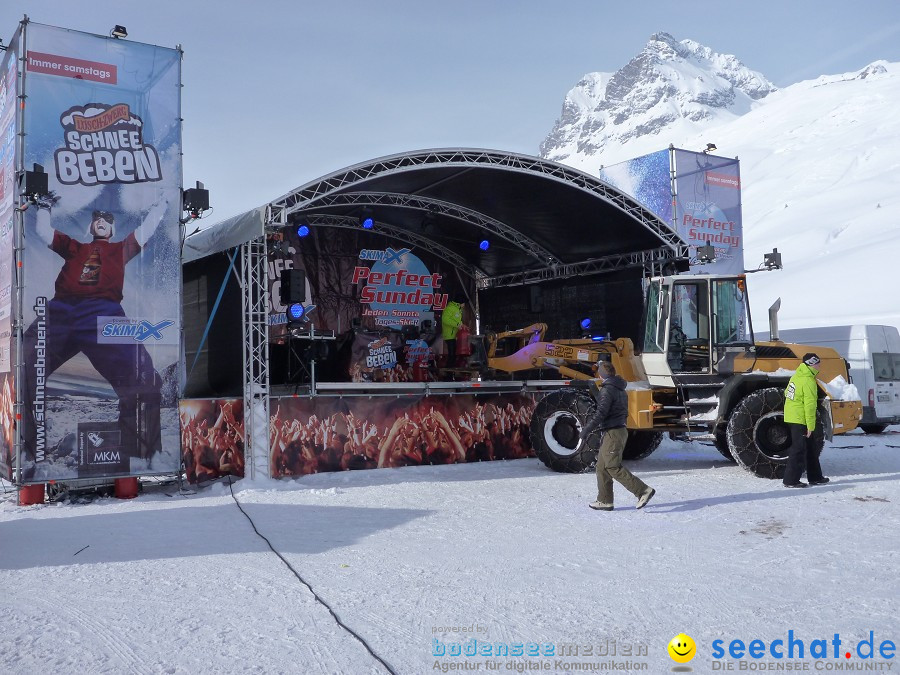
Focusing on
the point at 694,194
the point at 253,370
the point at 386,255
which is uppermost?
the point at 694,194

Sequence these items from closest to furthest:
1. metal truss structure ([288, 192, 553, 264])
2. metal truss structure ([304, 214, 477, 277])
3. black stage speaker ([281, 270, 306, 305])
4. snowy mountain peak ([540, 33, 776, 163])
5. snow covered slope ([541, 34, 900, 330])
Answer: black stage speaker ([281, 270, 306, 305]), metal truss structure ([288, 192, 553, 264]), metal truss structure ([304, 214, 477, 277]), snow covered slope ([541, 34, 900, 330]), snowy mountain peak ([540, 33, 776, 163])

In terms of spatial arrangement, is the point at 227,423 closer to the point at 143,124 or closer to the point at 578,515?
the point at 143,124

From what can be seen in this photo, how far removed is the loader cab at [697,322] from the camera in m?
11.0

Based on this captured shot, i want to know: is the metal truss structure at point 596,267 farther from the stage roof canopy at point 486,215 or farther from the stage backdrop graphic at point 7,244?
the stage backdrop graphic at point 7,244

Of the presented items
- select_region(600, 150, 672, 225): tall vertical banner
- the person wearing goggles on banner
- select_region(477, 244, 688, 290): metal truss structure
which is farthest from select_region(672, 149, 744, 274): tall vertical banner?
the person wearing goggles on banner

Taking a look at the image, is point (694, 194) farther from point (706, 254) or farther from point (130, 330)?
point (130, 330)

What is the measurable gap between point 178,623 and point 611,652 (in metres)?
2.44

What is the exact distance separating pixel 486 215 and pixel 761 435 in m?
8.11

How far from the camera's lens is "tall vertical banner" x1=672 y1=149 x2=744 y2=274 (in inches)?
752

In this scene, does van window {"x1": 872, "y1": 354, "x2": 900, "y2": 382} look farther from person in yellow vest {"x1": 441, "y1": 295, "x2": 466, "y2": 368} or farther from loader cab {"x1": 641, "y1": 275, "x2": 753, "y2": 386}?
person in yellow vest {"x1": 441, "y1": 295, "x2": 466, "y2": 368}

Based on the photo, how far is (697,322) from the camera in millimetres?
11109

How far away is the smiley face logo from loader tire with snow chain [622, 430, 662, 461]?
343 inches

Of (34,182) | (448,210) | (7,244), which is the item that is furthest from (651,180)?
(7,244)

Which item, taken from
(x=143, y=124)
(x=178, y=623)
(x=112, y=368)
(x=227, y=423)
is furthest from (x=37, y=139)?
(x=178, y=623)
